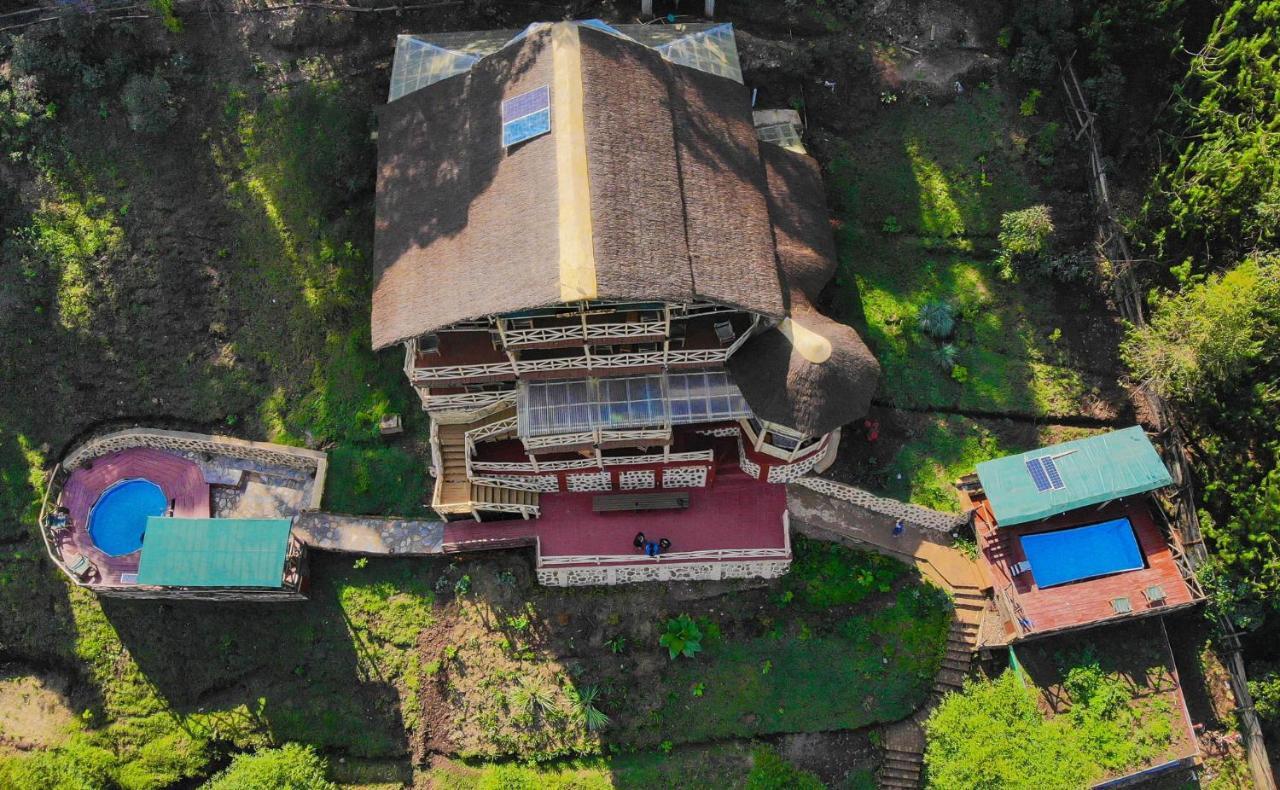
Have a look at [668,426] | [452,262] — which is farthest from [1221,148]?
[452,262]

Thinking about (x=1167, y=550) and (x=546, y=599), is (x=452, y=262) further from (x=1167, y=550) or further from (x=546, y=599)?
(x=1167, y=550)

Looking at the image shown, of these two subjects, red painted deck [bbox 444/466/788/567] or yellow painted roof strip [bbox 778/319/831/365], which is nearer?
yellow painted roof strip [bbox 778/319/831/365]

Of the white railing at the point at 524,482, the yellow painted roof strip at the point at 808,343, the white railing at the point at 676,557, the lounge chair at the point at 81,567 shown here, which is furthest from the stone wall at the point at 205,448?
the yellow painted roof strip at the point at 808,343

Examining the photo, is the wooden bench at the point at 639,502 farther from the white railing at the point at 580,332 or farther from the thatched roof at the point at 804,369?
the white railing at the point at 580,332

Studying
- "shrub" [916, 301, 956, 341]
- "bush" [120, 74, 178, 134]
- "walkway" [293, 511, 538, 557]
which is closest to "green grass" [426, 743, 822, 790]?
"walkway" [293, 511, 538, 557]

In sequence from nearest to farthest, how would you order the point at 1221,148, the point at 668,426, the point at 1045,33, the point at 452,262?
the point at 452,262 < the point at 668,426 < the point at 1221,148 < the point at 1045,33

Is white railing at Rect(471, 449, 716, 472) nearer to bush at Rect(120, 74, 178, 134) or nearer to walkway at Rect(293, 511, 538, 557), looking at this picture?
walkway at Rect(293, 511, 538, 557)
